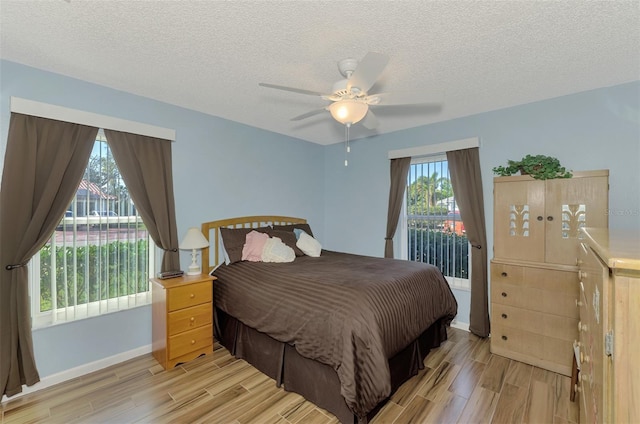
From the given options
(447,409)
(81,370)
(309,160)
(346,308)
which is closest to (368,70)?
(346,308)

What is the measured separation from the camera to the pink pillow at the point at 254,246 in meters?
3.09

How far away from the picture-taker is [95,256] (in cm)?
253

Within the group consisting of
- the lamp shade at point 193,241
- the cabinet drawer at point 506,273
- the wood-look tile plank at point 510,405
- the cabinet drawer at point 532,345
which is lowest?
the wood-look tile plank at point 510,405

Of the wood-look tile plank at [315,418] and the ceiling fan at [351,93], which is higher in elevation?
the ceiling fan at [351,93]

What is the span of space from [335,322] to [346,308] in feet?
0.38

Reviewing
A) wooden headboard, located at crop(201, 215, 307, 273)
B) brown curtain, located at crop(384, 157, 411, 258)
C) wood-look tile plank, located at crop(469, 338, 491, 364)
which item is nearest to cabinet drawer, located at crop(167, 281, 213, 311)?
wooden headboard, located at crop(201, 215, 307, 273)

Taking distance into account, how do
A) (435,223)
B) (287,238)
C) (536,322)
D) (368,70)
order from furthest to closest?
(435,223)
(287,238)
(536,322)
(368,70)

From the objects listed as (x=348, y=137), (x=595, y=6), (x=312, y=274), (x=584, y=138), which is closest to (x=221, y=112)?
(x=348, y=137)

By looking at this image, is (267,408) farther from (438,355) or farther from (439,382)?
(438,355)

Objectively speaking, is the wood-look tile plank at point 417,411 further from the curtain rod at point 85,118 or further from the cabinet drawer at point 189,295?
the curtain rod at point 85,118

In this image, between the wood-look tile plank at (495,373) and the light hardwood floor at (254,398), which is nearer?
the light hardwood floor at (254,398)

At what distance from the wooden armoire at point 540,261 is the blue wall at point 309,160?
44 cm

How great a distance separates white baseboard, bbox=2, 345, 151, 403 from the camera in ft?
7.08

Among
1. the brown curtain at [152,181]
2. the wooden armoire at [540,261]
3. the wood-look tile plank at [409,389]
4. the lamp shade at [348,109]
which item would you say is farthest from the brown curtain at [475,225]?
the brown curtain at [152,181]
